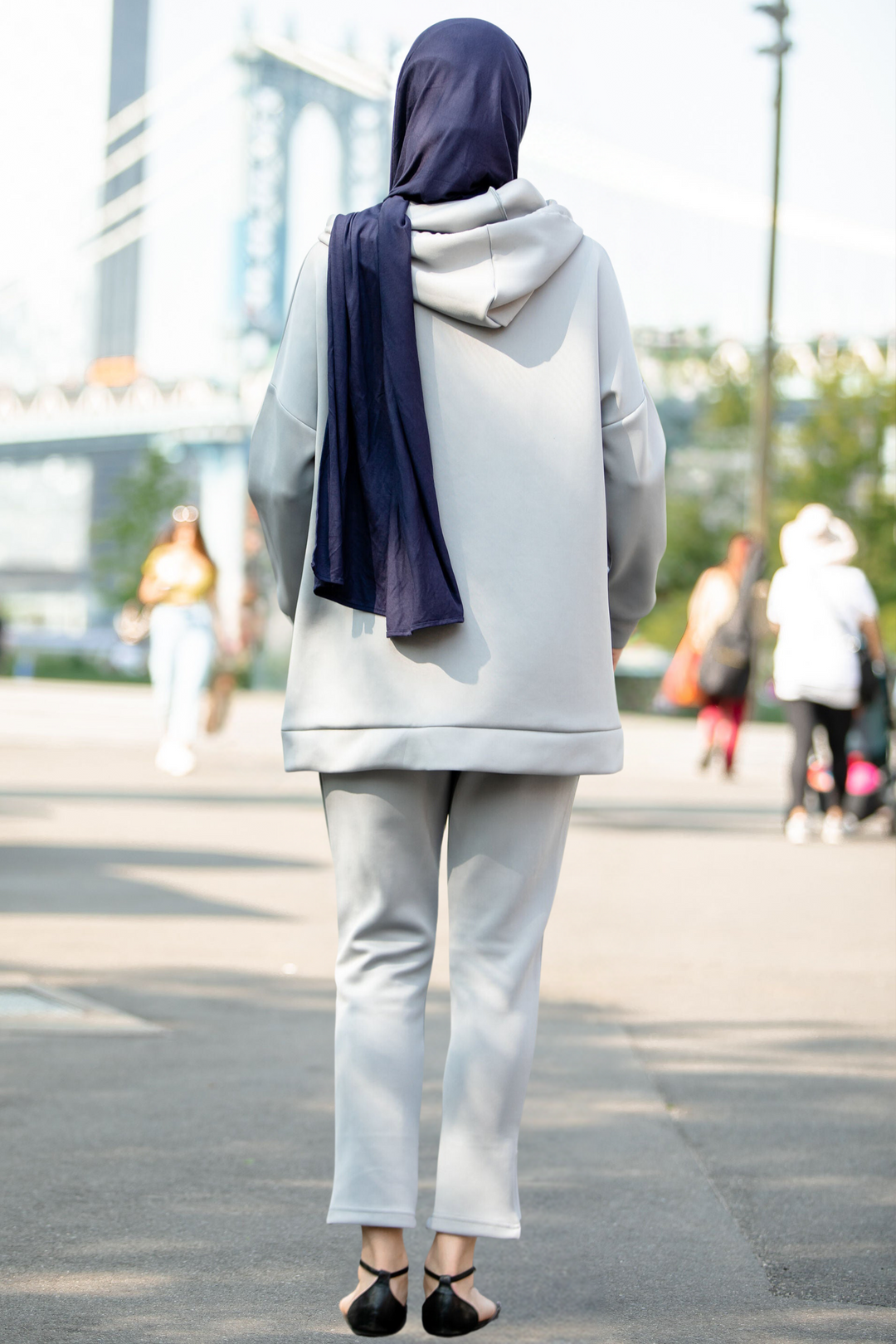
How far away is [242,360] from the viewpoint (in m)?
36.9

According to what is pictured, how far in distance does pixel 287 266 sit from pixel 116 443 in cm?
698

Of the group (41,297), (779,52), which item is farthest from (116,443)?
(779,52)

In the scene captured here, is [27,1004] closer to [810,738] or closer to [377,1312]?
[377,1312]

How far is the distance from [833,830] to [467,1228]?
21.5 ft

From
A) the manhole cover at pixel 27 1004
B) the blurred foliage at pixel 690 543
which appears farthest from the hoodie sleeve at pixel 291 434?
the blurred foliage at pixel 690 543

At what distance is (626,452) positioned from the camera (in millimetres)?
2191

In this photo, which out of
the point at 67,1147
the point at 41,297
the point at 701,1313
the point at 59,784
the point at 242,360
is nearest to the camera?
the point at 701,1313

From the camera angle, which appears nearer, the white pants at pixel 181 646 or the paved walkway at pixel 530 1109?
the paved walkway at pixel 530 1109

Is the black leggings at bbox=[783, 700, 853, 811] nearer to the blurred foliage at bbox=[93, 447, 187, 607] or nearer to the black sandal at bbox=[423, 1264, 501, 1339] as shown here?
the black sandal at bbox=[423, 1264, 501, 1339]

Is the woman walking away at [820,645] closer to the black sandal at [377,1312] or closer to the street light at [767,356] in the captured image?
the black sandal at [377,1312]

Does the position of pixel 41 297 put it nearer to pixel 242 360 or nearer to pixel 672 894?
pixel 242 360

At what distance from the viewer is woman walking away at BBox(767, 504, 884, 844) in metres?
8.20

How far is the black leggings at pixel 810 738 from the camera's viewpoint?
27.2 ft

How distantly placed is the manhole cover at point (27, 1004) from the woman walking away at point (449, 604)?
6.47ft
